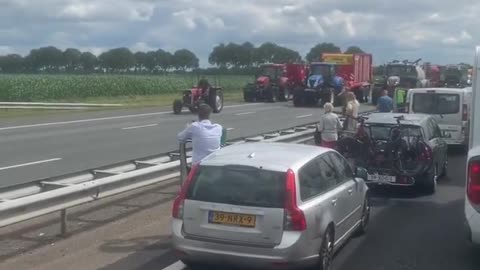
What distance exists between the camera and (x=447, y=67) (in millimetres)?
71312

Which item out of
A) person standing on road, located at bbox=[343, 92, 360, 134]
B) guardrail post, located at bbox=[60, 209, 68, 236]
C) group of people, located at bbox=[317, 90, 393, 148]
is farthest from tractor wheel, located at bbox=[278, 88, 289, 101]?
guardrail post, located at bbox=[60, 209, 68, 236]

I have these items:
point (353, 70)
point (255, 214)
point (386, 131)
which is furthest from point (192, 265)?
point (353, 70)

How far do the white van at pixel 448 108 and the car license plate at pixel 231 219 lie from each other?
14.3 meters

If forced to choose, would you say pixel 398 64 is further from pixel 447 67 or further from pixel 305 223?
pixel 305 223

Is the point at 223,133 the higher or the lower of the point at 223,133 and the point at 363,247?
the higher

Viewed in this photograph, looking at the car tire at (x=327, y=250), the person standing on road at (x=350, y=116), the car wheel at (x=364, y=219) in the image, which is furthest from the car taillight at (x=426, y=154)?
the car tire at (x=327, y=250)

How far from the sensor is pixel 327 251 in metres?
8.45

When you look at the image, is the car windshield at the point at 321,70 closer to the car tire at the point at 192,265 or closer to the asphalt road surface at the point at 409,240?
the asphalt road surface at the point at 409,240

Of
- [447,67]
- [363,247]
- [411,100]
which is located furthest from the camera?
[447,67]

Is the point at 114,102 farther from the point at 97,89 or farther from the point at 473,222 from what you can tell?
the point at 473,222

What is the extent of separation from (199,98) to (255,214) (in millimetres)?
→ 31095

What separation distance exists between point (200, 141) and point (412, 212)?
3.90 metres

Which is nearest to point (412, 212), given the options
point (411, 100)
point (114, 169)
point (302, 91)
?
point (114, 169)

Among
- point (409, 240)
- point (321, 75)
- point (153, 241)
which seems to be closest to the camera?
point (153, 241)
